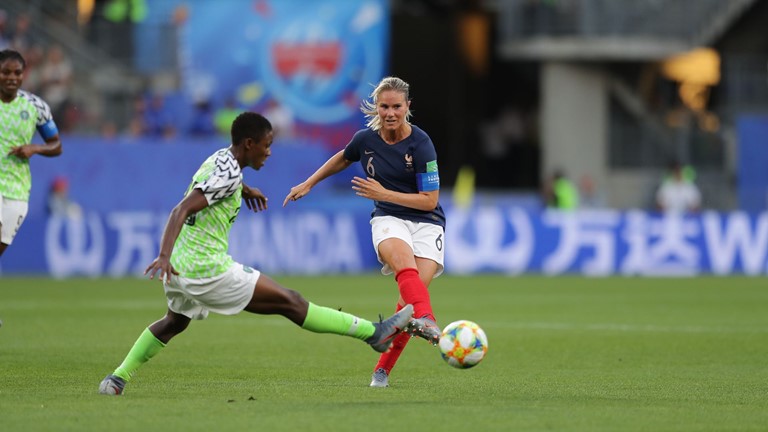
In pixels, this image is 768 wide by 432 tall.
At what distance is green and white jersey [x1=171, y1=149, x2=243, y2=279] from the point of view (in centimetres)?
877

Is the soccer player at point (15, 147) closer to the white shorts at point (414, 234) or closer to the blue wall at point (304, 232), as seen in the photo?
the white shorts at point (414, 234)

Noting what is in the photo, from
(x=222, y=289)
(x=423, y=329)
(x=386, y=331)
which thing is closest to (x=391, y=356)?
(x=423, y=329)

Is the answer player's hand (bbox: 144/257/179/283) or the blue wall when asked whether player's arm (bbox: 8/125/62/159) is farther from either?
the blue wall

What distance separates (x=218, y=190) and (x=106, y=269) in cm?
1740

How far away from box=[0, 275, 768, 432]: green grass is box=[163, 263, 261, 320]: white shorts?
24.4 inches

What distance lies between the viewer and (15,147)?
1194 cm

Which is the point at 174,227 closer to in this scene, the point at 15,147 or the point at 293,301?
the point at 293,301

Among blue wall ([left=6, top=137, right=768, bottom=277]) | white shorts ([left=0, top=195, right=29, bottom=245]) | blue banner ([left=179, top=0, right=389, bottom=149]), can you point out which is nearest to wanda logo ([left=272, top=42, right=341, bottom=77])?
blue banner ([left=179, top=0, right=389, bottom=149])

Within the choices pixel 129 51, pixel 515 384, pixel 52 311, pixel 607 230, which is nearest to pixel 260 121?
pixel 515 384

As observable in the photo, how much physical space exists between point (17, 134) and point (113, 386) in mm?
3597

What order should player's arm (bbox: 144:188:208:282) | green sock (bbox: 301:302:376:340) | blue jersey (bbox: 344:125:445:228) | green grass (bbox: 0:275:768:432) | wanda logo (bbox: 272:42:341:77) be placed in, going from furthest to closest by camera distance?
wanda logo (bbox: 272:42:341:77)
blue jersey (bbox: 344:125:445:228)
green sock (bbox: 301:302:376:340)
player's arm (bbox: 144:188:208:282)
green grass (bbox: 0:275:768:432)

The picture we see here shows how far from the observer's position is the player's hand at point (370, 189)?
32.1 feet

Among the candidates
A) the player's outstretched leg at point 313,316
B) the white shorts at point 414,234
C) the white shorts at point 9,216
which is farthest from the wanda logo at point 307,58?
the player's outstretched leg at point 313,316

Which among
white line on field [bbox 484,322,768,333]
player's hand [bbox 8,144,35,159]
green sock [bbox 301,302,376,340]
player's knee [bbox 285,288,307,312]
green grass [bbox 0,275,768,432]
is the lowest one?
white line on field [bbox 484,322,768,333]
